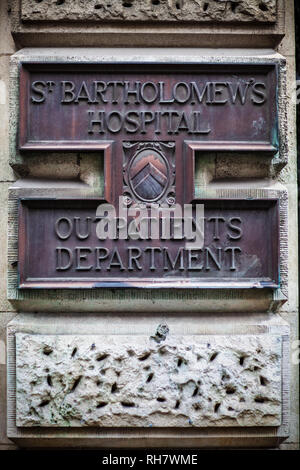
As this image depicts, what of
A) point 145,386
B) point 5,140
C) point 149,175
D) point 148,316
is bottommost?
point 145,386

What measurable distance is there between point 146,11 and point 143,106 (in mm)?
479

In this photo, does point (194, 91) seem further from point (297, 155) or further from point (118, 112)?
point (297, 155)

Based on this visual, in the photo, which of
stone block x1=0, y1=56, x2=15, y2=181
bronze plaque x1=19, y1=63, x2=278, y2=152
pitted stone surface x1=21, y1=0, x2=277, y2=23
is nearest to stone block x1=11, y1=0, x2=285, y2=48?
pitted stone surface x1=21, y1=0, x2=277, y2=23

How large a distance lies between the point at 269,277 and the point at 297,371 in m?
0.54

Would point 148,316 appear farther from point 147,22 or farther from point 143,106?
point 147,22

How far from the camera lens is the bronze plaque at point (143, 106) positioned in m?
2.73

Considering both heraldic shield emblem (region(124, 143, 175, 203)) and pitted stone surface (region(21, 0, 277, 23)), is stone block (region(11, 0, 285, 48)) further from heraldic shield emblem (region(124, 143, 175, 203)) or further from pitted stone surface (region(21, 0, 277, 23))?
heraldic shield emblem (region(124, 143, 175, 203))

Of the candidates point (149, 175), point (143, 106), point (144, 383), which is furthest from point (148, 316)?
point (143, 106)

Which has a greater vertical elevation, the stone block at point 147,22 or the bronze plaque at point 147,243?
the stone block at point 147,22

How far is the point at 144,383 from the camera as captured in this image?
Answer: 265cm

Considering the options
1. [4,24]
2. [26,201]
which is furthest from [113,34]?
[26,201]

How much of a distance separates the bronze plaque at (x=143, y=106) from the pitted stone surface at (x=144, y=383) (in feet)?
3.26

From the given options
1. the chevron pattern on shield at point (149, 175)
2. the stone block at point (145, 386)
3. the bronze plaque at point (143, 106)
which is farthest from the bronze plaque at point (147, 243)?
the stone block at point (145, 386)

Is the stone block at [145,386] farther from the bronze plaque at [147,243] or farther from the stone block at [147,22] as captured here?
the stone block at [147,22]
